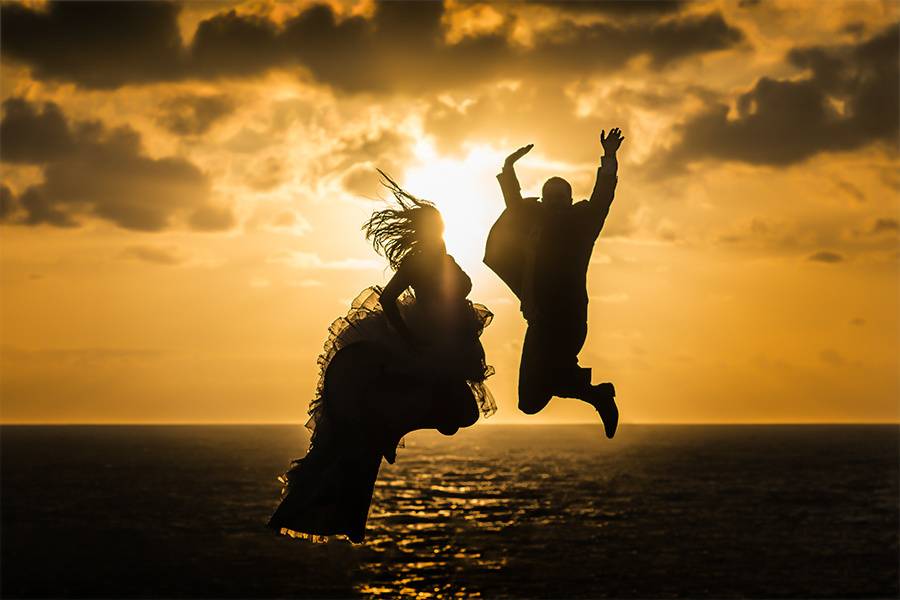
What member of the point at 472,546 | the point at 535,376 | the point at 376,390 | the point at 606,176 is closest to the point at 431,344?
the point at 376,390

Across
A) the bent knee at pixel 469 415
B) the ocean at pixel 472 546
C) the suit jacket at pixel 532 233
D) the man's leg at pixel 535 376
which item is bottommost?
the ocean at pixel 472 546

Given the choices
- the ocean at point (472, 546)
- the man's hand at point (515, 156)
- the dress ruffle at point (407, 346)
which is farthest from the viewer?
the ocean at point (472, 546)

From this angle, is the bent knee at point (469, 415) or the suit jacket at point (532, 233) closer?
the suit jacket at point (532, 233)

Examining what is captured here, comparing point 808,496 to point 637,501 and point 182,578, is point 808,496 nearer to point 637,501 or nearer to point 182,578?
point 637,501

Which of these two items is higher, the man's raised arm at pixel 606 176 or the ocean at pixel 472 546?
the man's raised arm at pixel 606 176

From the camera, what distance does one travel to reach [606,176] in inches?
373

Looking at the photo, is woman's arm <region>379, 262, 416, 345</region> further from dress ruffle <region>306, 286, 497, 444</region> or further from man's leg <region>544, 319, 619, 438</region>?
man's leg <region>544, 319, 619, 438</region>

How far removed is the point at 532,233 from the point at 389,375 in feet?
6.60

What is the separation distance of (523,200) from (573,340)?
129 centimetres

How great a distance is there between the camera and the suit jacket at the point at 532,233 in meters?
9.27

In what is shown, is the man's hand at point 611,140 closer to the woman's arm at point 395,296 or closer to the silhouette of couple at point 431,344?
the silhouette of couple at point 431,344

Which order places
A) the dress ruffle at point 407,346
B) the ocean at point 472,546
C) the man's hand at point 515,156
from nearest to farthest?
the man's hand at point 515,156
the dress ruffle at point 407,346
the ocean at point 472,546

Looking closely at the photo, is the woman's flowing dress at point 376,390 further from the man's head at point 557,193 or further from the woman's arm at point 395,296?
the man's head at point 557,193

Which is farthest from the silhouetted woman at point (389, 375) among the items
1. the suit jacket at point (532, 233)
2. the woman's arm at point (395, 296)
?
the suit jacket at point (532, 233)
